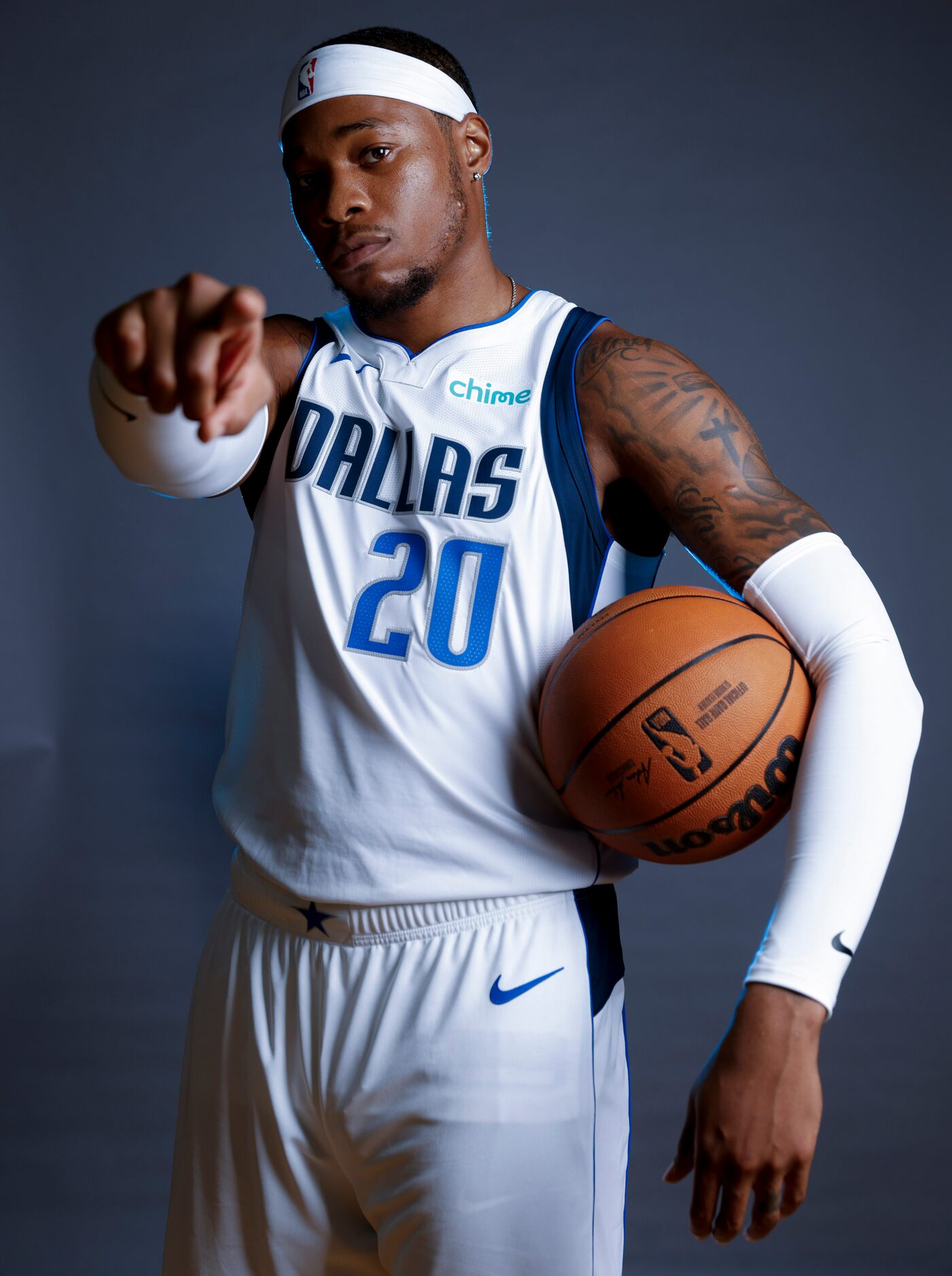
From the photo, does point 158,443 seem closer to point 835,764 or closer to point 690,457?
point 690,457

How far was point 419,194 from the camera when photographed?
1664 mm

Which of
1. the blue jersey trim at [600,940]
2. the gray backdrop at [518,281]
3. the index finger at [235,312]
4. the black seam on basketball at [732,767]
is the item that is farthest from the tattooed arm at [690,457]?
the gray backdrop at [518,281]

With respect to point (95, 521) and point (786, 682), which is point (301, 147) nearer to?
point (786, 682)

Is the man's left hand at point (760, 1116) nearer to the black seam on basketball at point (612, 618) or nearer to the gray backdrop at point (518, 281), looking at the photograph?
the black seam on basketball at point (612, 618)

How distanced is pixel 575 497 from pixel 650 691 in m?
0.28

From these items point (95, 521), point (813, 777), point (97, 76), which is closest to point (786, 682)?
point (813, 777)

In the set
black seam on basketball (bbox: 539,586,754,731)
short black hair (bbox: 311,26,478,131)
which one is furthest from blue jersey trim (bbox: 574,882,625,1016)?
short black hair (bbox: 311,26,478,131)

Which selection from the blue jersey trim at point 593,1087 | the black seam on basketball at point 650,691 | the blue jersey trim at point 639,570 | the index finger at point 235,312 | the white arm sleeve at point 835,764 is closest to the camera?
the index finger at point 235,312

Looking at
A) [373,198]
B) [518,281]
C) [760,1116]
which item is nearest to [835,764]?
[760,1116]

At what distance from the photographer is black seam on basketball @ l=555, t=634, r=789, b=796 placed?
1396mm

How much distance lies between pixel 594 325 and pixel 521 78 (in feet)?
6.39

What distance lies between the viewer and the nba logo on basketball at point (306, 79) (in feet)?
5.46

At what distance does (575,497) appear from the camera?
154cm

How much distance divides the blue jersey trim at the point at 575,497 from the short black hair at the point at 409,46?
49 cm
